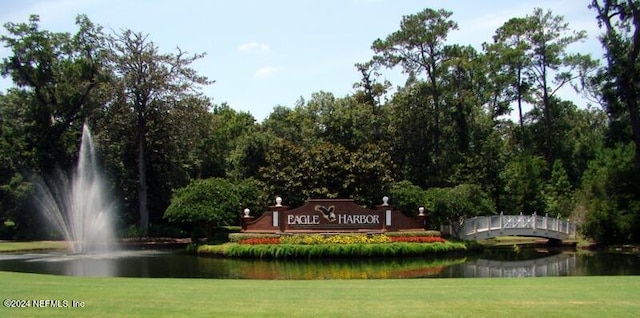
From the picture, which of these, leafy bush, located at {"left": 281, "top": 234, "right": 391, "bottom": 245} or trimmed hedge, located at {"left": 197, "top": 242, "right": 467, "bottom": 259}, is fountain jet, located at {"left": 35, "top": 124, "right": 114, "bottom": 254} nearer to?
trimmed hedge, located at {"left": 197, "top": 242, "right": 467, "bottom": 259}

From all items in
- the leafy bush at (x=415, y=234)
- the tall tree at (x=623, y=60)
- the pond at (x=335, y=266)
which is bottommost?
the pond at (x=335, y=266)

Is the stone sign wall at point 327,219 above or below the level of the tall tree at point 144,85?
below

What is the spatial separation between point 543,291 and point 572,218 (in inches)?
1109

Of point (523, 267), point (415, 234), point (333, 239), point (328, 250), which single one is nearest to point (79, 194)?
point (333, 239)

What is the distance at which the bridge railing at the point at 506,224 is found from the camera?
3631cm

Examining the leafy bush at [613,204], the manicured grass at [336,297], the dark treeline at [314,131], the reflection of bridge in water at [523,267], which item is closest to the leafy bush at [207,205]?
the dark treeline at [314,131]

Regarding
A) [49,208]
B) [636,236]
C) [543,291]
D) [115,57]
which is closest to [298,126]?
[115,57]

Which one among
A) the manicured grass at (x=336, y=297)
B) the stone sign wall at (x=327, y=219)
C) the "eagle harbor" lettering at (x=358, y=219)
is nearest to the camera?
the manicured grass at (x=336, y=297)

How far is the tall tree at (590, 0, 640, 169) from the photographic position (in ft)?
121

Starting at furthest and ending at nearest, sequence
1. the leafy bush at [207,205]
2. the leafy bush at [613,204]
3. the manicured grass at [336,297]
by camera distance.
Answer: the leafy bush at [207,205], the leafy bush at [613,204], the manicured grass at [336,297]

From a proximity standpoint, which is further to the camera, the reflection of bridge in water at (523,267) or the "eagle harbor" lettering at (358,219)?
the "eagle harbor" lettering at (358,219)

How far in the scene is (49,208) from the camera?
155ft

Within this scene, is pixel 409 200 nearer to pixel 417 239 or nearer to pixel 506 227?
pixel 417 239

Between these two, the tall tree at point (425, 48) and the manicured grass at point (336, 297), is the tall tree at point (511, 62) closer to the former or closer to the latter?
the tall tree at point (425, 48)
